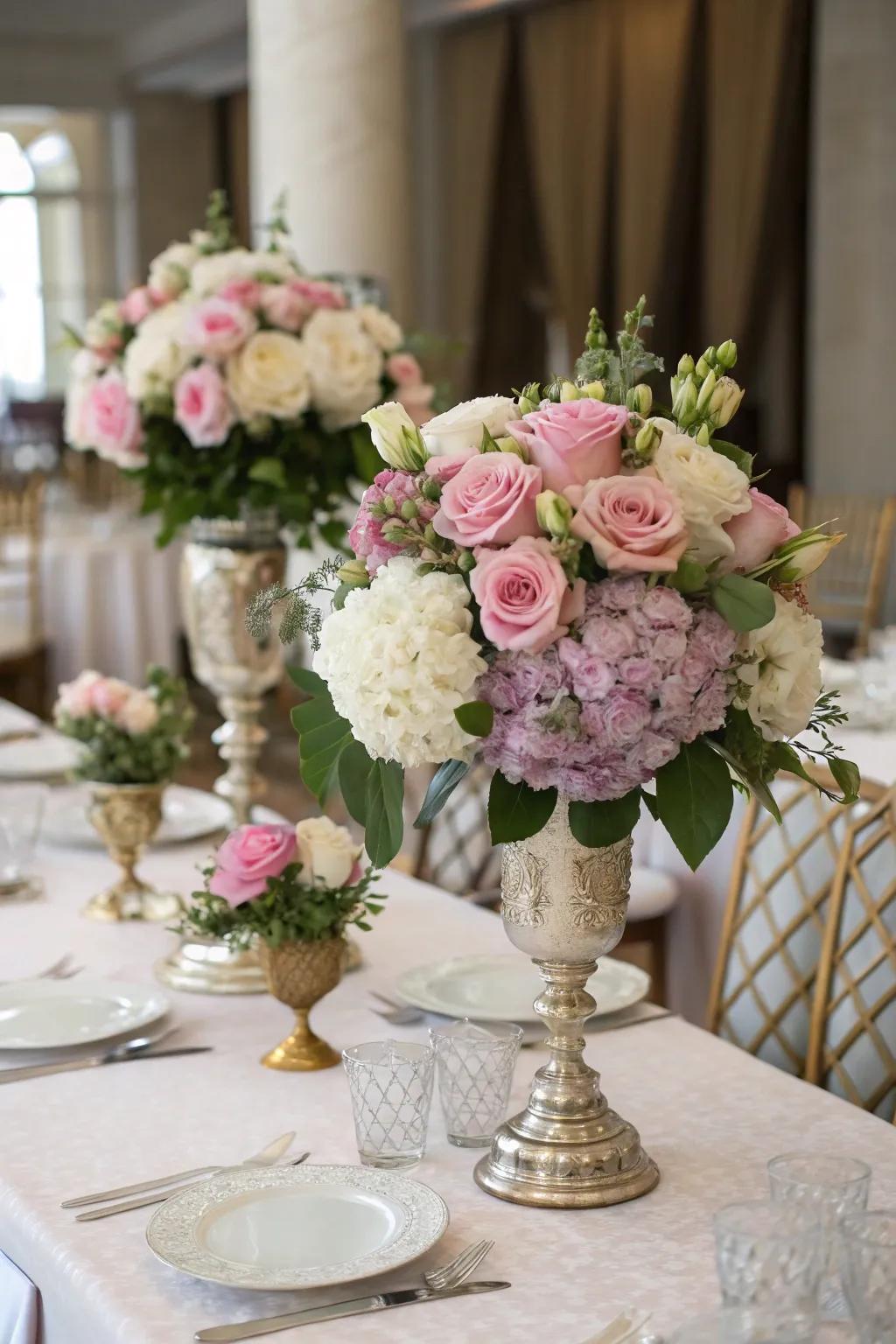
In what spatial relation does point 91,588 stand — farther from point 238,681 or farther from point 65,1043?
point 65,1043

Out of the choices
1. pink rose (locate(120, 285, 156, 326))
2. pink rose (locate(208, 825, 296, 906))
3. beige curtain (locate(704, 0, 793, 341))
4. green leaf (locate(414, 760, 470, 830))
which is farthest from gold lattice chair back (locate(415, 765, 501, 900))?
beige curtain (locate(704, 0, 793, 341))

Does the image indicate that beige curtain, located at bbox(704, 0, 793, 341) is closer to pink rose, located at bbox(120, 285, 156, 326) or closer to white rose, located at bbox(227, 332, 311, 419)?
pink rose, located at bbox(120, 285, 156, 326)

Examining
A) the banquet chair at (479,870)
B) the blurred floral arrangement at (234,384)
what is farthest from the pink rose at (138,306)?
the banquet chair at (479,870)

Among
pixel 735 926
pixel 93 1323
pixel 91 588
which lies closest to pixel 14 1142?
pixel 93 1323

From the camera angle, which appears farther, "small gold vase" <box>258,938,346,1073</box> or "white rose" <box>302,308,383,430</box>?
"white rose" <box>302,308,383,430</box>

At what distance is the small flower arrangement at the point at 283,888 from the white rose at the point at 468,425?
52cm

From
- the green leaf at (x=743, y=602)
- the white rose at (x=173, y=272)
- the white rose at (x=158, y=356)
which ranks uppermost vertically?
the white rose at (x=173, y=272)

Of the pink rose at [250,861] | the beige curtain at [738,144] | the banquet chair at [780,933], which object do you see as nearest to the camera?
the pink rose at [250,861]

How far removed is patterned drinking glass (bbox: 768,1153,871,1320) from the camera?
121cm

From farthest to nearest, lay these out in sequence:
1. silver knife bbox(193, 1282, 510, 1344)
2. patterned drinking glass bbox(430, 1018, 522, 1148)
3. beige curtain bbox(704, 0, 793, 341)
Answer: beige curtain bbox(704, 0, 793, 341)
patterned drinking glass bbox(430, 1018, 522, 1148)
silver knife bbox(193, 1282, 510, 1344)

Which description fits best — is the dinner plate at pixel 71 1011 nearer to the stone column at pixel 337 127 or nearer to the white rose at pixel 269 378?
the white rose at pixel 269 378

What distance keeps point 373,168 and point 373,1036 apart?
5114mm

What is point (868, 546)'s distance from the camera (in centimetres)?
655

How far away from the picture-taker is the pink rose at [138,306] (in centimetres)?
253
